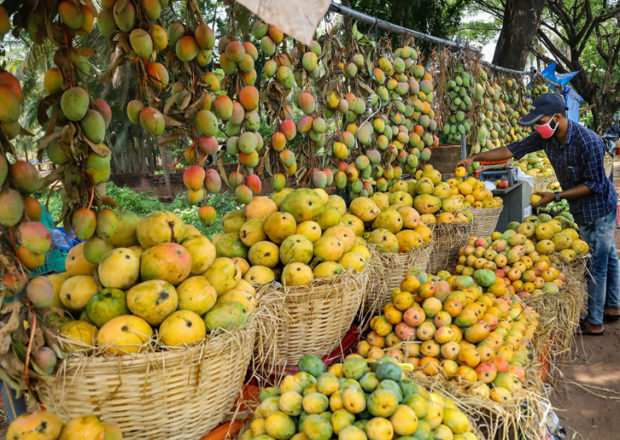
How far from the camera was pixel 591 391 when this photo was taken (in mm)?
3092

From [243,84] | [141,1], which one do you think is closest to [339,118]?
[243,84]

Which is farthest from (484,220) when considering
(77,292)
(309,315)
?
(77,292)

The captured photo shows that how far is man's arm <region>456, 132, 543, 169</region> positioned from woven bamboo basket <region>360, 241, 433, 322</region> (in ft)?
5.78

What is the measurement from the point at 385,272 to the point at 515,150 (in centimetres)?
231

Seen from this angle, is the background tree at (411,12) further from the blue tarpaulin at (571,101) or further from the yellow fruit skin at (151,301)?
the yellow fruit skin at (151,301)

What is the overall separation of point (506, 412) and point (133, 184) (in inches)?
436

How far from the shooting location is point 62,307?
1.62 meters

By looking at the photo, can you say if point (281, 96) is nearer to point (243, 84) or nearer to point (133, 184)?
point (243, 84)

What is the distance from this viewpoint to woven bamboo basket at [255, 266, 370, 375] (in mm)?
1886

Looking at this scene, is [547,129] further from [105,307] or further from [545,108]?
[105,307]

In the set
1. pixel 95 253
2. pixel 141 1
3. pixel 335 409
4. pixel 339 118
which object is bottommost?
pixel 335 409

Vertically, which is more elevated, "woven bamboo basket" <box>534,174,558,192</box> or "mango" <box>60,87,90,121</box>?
"mango" <box>60,87,90,121</box>

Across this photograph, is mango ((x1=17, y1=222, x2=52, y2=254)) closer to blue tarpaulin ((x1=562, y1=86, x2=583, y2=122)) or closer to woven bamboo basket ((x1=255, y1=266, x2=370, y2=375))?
woven bamboo basket ((x1=255, y1=266, x2=370, y2=375))

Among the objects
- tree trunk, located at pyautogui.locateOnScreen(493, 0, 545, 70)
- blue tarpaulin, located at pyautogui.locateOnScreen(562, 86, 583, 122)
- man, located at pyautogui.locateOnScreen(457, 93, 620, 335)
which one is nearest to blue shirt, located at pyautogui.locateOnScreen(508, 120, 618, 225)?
man, located at pyautogui.locateOnScreen(457, 93, 620, 335)
